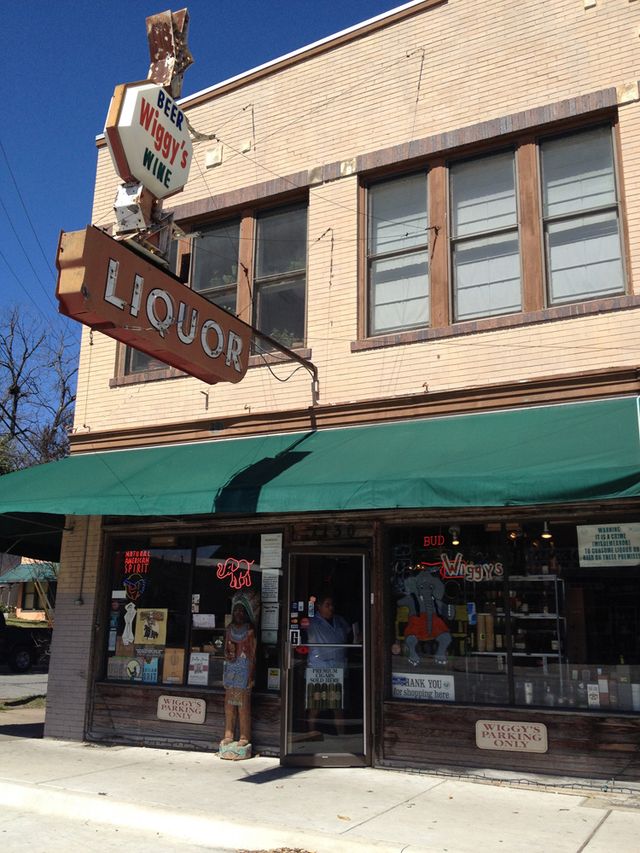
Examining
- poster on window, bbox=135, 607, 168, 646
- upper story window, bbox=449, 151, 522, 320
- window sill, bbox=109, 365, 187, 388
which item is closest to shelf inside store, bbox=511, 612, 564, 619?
upper story window, bbox=449, 151, 522, 320

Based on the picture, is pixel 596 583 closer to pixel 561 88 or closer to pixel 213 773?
pixel 213 773

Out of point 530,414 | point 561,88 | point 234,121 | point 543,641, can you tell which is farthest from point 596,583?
point 234,121

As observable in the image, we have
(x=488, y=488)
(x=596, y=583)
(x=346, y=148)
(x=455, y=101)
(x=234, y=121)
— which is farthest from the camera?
(x=234, y=121)

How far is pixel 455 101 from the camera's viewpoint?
9.46 metres

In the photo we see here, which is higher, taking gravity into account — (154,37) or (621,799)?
(154,37)

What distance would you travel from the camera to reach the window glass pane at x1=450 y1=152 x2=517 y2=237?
29.9 ft

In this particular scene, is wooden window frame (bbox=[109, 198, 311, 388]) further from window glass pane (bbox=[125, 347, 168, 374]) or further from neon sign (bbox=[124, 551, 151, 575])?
neon sign (bbox=[124, 551, 151, 575])

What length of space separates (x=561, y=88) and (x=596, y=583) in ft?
17.7

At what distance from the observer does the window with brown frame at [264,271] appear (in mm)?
10250

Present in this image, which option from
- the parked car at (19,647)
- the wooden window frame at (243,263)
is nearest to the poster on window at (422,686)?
the wooden window frame at (243,263)

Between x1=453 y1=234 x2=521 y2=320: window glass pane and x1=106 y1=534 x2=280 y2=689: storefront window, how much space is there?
370cm

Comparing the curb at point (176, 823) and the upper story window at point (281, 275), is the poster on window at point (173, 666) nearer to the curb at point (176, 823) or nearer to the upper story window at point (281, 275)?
the curb at point (176, 823)

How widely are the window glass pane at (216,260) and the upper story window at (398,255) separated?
2.04m

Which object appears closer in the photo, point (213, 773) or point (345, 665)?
point (213, 773)
